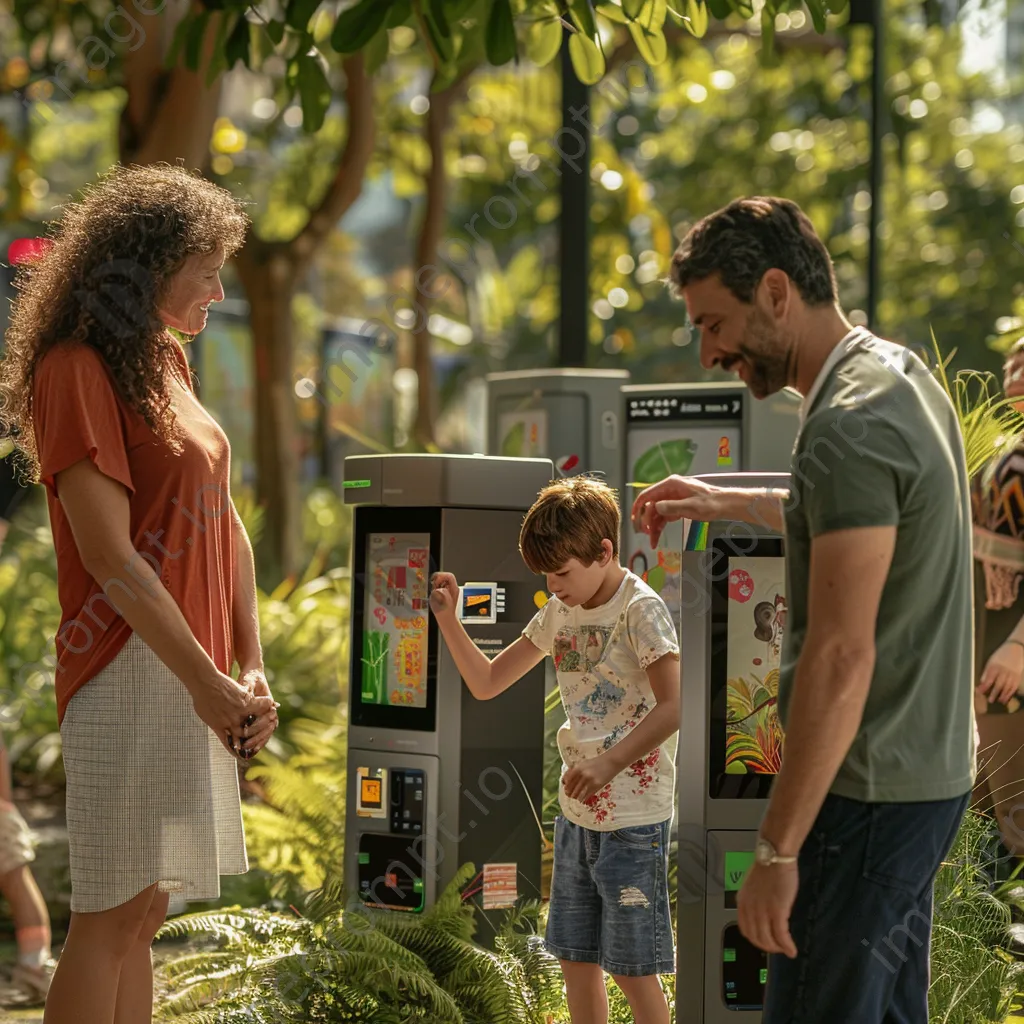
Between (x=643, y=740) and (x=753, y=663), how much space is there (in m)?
0.52

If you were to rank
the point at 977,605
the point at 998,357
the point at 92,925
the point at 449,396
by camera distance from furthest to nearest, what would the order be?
the point at 449,396 < the point at 998,357 < the point at 977,605 < the point at 92,925

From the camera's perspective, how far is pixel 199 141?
683 cm

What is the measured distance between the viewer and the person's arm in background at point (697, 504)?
3010 mm

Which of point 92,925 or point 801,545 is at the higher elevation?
point 801,545

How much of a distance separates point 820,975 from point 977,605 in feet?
9.72

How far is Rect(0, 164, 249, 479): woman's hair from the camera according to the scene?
291cm

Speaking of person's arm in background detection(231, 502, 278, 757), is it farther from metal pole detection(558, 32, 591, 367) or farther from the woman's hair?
metal pole detection(558, 32, 591, 367)

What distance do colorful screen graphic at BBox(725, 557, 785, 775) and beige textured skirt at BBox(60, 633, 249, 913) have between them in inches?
52.5

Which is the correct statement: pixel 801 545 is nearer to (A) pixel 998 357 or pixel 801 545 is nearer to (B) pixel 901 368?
(B) pixel 901 368

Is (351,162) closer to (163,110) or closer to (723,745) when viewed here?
(163,110)

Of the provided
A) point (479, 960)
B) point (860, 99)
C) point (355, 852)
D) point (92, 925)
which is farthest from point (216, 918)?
point (860, 99)

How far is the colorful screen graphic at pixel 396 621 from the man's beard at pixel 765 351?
2063mm

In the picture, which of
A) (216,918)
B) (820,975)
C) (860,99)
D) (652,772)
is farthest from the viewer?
(860,99)

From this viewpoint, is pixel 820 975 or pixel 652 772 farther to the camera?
pixel 652 772
